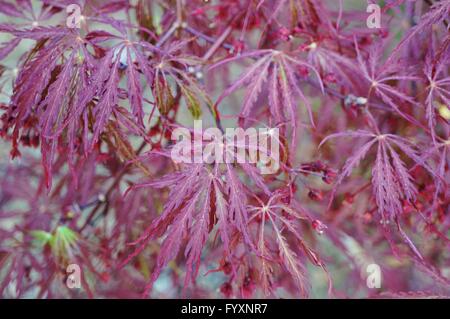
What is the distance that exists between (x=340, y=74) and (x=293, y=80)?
0.75 ft

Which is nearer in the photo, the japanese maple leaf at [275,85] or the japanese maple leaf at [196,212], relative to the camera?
the japanese maple leaf at [196,212]

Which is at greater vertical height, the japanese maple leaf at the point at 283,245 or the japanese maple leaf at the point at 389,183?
the japanese maple leaf at the point at 389,183

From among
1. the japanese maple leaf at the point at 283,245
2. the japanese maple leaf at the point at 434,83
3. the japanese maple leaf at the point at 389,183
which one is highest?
the japanese maple leaf at the point at 434,83

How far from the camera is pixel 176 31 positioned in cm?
117

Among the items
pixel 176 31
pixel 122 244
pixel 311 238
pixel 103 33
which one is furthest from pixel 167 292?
pixel 103 33

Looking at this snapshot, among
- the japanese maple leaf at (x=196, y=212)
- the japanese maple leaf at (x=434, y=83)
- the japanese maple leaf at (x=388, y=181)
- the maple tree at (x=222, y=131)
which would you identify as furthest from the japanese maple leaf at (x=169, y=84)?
the japanese maple leaf at (x=434, y=83)

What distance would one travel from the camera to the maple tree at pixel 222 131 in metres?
0.83

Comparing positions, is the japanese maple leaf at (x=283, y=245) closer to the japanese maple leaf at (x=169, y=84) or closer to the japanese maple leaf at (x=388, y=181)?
the japanese maple leaf at (x=388, y=181)

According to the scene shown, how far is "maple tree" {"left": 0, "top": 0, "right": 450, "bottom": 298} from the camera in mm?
834

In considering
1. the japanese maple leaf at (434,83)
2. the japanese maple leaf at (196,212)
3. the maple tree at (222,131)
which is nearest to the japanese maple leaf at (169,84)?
the maple tree at (222,131)

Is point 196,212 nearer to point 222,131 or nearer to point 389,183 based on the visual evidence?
point 222,131

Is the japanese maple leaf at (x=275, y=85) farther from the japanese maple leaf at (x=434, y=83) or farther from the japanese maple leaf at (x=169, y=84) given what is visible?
the japanese maple leaf at (x=434, y=83)

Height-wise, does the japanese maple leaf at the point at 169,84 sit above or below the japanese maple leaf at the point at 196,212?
above
